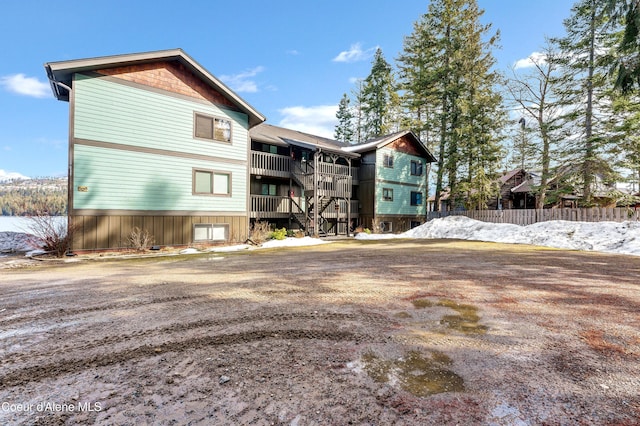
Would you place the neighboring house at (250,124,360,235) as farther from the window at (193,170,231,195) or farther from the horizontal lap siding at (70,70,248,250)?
the horizontal lap siding at (70,70,248,250)

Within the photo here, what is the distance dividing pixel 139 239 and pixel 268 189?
8570 millimetres

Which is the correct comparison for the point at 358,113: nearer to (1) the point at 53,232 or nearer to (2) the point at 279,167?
(2) the point at 279,167

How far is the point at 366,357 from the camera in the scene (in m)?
2.80

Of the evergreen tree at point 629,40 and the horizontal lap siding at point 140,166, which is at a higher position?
the evergreen tree at point 629,40

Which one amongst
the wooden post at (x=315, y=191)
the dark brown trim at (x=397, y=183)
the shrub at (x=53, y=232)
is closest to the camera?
the shrub at (x=53, y=232)

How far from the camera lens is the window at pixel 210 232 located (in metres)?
13.9

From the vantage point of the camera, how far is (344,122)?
1622 inches

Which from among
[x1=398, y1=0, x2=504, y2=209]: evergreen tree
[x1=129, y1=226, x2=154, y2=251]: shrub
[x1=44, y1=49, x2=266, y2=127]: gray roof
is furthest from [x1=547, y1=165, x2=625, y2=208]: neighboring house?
[x1=129, y1=226, x2=154, y2=251]: shrub

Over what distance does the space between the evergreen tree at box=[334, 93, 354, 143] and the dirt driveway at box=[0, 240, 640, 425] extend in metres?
37.5

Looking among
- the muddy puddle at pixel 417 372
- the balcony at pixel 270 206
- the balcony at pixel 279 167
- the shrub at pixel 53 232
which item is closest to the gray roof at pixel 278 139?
the balcony at pixel 279 167

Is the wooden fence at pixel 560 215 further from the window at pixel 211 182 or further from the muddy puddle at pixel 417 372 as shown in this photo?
Answer: the muddy puddle at pixel 417 372

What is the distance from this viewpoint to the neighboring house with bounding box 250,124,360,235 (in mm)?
17547

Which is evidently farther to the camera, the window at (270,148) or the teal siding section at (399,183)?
the teal siding section at (399,183)

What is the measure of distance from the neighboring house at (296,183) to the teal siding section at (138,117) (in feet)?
10.4
